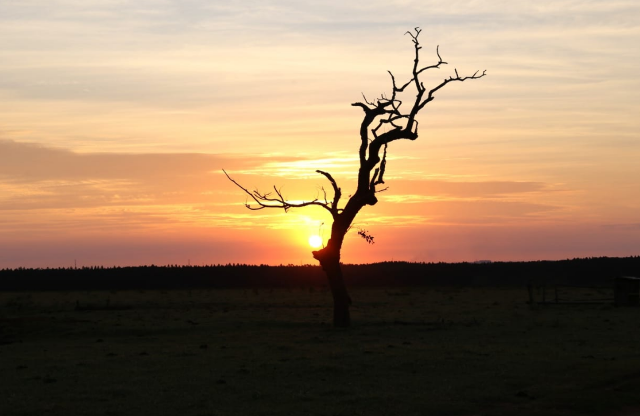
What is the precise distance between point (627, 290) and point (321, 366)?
34495mm

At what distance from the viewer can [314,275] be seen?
467ft

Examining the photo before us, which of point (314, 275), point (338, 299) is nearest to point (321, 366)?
point (338, 299)

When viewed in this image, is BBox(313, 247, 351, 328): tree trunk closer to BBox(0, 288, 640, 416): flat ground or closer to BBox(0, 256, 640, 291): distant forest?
BBox(0, 288, 640, 416): flat ground

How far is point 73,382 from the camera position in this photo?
22.1m

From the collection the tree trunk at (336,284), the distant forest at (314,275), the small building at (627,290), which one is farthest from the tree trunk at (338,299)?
the distant forest at (314,275)

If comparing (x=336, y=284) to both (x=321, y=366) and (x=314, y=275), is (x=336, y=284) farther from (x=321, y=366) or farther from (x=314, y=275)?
(x=314, y=275)

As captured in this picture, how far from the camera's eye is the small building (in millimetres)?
52156

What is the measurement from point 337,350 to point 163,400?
10.2m

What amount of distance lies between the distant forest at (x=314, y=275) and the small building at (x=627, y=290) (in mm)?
70589

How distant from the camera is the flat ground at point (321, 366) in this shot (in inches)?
720

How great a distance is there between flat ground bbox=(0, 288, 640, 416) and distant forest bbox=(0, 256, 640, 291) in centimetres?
8624

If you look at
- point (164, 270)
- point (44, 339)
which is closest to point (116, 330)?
point (44, 339)

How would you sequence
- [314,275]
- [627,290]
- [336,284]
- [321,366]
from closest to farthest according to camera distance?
[321,366] → [336,284] → [627,290] → [314,275]

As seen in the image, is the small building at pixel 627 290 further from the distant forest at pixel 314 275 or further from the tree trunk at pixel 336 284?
the distant forest at pixel 314 275
